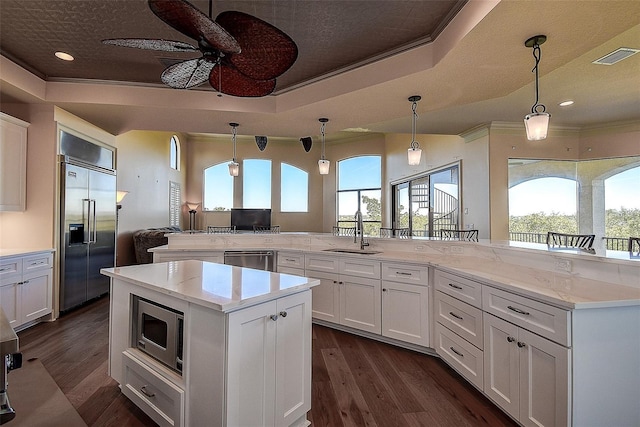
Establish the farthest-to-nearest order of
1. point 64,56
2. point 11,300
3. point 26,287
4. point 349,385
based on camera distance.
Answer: point 26,287 → point 11,300 → point 64,56 → point 349,385

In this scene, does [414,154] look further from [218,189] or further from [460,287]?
[218,189]

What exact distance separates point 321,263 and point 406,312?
1.06m

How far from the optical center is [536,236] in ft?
17.7

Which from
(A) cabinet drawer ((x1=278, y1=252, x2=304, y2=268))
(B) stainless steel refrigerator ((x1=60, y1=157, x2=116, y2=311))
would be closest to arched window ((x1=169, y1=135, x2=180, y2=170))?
(B) stainless steel refrigerator ((x1=60, y1=157, x2=116, y2=311))

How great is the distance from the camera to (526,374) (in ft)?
5.72

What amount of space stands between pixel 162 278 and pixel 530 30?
277 centimetres

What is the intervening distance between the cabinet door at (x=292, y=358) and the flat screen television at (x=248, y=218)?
749cm

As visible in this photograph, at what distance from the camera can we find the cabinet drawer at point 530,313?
1529 millimetres

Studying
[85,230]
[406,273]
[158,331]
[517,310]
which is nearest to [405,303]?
[406,273]

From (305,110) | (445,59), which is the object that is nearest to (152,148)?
(305,110)

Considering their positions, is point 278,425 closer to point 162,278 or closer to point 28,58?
point 162,278

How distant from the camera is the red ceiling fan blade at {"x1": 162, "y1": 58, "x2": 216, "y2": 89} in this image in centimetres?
209

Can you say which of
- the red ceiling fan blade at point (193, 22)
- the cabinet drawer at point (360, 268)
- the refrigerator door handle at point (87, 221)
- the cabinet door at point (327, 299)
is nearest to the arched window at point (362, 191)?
the cabinet door at point (327, 299)

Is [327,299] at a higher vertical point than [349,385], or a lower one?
higher
